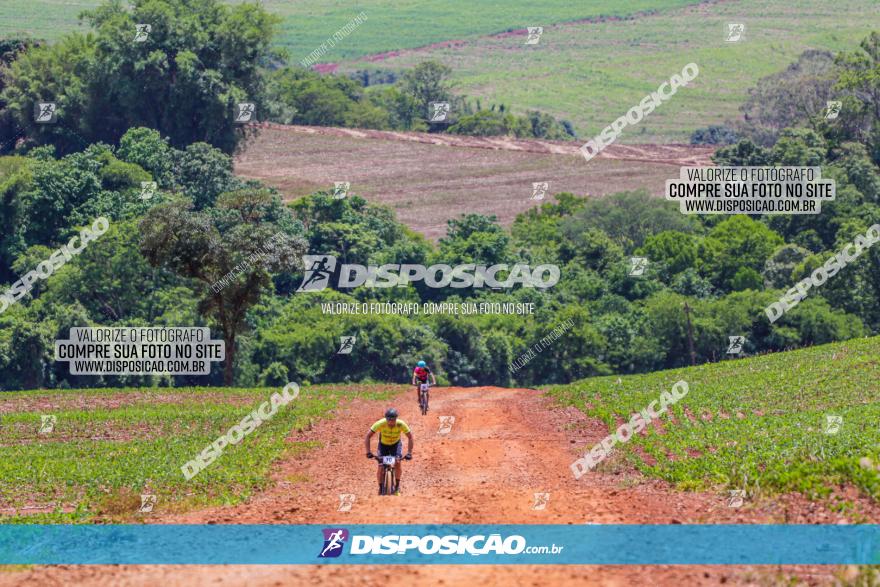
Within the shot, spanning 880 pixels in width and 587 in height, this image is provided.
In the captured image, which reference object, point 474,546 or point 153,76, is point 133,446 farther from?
point 153,76

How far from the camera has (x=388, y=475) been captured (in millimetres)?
26297

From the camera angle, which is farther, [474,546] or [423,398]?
[423,398]

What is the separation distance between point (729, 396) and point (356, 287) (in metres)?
43.3

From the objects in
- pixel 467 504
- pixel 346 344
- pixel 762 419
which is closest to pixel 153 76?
pixel 346 344

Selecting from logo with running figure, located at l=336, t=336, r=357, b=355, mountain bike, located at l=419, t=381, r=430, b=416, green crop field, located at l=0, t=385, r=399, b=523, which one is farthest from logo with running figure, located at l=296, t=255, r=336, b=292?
mountain bike, located at l=419, t=381, r=430, b=416

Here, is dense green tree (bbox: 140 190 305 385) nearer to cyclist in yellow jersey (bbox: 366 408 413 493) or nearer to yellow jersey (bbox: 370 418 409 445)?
cyclist in yellow jersey (bbox: 366 408 413 493)

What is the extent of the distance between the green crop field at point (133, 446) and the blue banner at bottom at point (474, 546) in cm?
A: 368

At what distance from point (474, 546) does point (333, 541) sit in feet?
7.78

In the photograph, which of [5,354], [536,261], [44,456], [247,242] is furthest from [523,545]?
[536,261]

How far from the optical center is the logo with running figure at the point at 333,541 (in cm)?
2145

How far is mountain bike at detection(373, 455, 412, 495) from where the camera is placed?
25.9 metres

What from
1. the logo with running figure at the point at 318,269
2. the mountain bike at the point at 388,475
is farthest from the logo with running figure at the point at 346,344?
the mountain bike at the point at 388,475

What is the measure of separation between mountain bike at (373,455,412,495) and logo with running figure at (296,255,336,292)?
197 feet

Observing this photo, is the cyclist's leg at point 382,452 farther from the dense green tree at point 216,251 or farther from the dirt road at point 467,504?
the dense green tree at point 216,251
